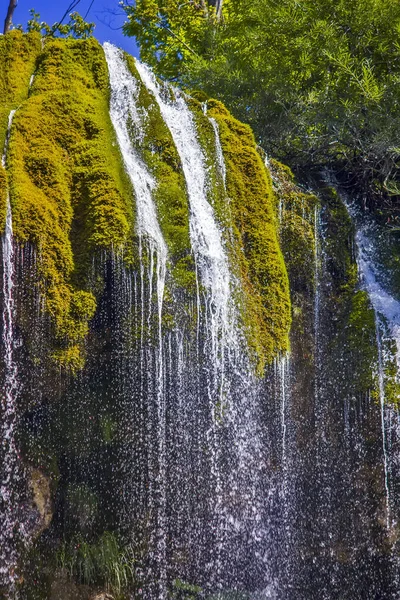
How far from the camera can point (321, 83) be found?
25.9 feet

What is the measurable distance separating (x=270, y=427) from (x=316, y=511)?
0.86 metres

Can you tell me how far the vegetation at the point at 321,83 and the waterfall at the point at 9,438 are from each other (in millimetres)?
3905

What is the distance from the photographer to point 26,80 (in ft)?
19.0

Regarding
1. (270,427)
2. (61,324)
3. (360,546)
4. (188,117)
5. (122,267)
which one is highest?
(188,117)

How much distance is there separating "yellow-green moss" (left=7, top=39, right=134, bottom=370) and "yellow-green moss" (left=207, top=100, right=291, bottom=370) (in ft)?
3.58

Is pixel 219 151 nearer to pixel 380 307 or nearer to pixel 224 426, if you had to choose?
pixel 380 307

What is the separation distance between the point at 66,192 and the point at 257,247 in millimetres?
1647

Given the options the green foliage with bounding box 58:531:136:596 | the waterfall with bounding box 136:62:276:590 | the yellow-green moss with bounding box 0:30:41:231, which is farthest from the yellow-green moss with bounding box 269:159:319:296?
the green foliage with bounding box 58:531:136:596

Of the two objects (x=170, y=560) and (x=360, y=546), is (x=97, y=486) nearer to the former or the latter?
(x=170, y=560)

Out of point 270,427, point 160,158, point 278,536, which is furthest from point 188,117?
point 278,536

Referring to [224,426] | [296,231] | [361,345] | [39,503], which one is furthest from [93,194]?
[361,345]

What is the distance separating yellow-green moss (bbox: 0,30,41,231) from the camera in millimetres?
5551

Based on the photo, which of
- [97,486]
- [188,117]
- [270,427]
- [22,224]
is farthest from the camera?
[188,117]

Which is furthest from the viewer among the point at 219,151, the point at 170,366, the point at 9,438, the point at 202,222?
the point at 219,151
